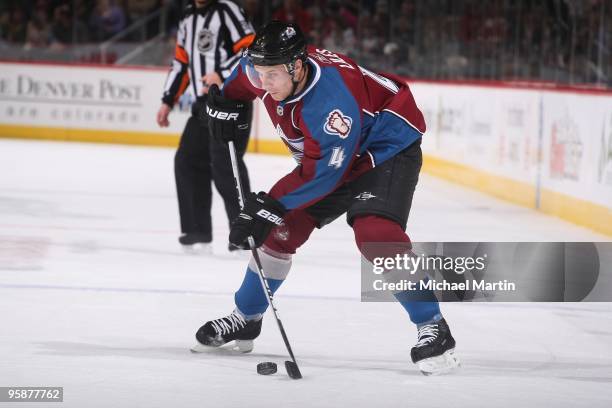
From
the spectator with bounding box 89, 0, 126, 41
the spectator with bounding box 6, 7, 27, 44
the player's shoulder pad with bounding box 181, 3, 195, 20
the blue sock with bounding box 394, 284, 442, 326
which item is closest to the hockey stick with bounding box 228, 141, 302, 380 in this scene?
the blue sock with bounding box 394, 284, 442, 326

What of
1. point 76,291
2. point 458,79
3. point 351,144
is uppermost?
point 351,144

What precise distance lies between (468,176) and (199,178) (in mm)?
4221

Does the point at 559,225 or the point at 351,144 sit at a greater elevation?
the point at 351,144

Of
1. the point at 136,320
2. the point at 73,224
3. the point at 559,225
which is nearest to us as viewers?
the point at 136,320

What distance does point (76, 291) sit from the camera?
4.69 m

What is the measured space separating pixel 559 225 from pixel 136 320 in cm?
388

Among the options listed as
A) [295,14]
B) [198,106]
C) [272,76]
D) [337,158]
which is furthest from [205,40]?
[295,14]

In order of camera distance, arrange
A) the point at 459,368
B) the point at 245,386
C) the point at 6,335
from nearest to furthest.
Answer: the point at 245,386, the point at 459,368, the point at 6,335

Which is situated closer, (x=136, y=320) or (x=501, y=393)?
(x=501, y=393)

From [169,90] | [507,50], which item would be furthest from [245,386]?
[507,50]

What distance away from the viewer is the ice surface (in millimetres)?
3219

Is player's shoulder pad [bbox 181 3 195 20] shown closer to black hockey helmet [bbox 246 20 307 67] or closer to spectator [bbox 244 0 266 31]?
black hockey helmet [bbox 246 20 307 67]

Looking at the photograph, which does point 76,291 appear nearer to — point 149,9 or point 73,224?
point 73,224

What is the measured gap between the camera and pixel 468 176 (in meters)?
9.78
